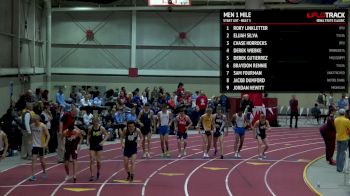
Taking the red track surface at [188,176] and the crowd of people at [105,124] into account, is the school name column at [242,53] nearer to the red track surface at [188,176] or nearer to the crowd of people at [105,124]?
the red track surface at [188,176]

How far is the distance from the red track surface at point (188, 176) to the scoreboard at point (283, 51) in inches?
198

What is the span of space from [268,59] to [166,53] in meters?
29.0

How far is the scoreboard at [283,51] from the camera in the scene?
1143 centimetres

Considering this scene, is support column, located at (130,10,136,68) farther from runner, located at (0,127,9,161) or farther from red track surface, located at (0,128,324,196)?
runner, located at (0,127,9,161)

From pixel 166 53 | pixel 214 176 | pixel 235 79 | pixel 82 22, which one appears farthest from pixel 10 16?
pixel 235 79

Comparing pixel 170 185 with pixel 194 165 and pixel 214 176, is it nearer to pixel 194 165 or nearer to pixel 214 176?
pixel 214 176

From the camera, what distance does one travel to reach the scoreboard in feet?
37.5

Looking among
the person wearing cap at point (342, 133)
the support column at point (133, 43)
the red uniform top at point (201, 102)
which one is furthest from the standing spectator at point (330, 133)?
the support column at point (133, 43)

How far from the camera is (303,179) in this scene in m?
18.3

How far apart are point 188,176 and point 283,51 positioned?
7636mm

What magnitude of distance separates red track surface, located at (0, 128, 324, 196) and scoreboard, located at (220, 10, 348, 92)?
5.02m

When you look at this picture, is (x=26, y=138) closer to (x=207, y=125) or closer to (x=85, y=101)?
(x=207, y=125)

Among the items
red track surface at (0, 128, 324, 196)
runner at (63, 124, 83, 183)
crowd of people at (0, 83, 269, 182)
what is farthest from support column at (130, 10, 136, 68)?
runner at (63, 124, 83, 183)
